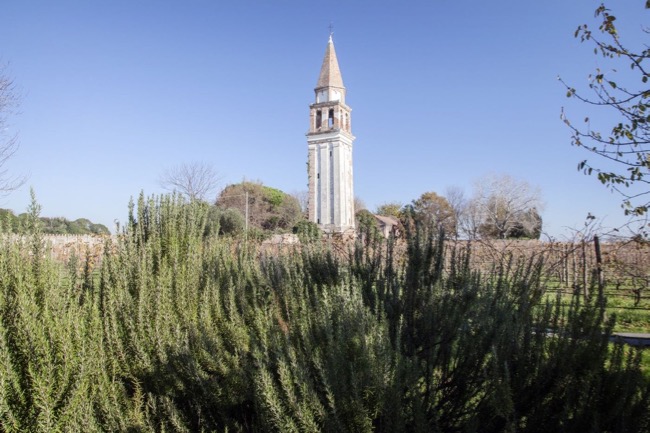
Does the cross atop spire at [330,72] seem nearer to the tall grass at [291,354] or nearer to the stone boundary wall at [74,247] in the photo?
the stone boundary wall at [74,247]

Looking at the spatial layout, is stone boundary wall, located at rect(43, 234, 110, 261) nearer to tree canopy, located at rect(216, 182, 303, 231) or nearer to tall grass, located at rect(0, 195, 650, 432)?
tall grass, located at rect(0, 195, 650, 432)

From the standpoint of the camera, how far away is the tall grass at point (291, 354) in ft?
7.08

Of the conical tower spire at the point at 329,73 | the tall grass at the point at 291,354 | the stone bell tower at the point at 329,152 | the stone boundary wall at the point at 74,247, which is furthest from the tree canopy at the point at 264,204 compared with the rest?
the tall grass at the point at 291,354

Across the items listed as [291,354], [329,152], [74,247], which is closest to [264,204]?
[329,152]

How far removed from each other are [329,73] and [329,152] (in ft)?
29.0

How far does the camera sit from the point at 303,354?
2.53m

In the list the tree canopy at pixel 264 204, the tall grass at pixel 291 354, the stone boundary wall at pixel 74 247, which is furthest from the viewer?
the tree canopy at pixel 264 204

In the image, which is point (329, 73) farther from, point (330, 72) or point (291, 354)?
point (291, 354)

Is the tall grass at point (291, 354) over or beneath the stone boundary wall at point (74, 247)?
beneath

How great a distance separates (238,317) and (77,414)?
1.18 metres

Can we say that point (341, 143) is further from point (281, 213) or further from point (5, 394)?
point (5, 394)

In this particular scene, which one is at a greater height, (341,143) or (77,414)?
(341,143)

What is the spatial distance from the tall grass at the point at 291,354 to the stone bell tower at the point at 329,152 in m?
46.1

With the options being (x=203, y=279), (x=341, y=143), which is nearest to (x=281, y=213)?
(x=341, y=143)
